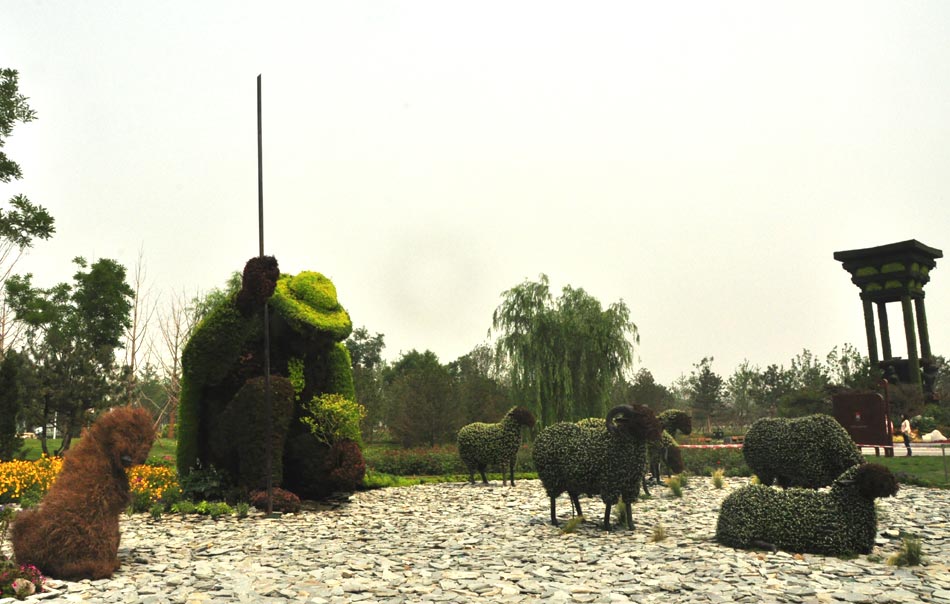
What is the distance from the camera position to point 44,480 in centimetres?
1110

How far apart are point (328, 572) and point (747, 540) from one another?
4633 millimetres

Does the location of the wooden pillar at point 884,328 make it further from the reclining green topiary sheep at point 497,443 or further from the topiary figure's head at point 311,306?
the topiary figure's head at point 311,306

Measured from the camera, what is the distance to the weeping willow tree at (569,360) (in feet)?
73.3

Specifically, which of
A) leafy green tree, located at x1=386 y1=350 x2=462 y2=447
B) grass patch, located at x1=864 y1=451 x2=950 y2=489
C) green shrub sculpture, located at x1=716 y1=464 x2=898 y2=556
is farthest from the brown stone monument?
green shrub sculpture, located at x1=716 y1=464 x2=898 y2=556

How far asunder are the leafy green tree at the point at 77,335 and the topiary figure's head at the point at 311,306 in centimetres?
1361

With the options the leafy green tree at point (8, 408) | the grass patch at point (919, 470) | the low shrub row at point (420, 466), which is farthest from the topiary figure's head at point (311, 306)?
the grass patch at point (919, 470)

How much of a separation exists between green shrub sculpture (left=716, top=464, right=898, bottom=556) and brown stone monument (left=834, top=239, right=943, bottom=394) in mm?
32348

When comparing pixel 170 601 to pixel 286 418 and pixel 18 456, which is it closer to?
pixel 286 418

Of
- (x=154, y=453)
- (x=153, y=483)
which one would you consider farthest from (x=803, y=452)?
(x=154, y=453)

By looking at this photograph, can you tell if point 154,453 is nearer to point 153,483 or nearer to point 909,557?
point 153,483

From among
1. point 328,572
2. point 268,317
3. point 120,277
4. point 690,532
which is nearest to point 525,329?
point 268,317

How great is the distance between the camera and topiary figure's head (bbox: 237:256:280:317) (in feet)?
32.7

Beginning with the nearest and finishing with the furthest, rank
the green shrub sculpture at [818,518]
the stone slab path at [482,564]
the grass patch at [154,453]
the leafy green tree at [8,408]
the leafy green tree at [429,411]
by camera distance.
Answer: the stone slab path at [482,564] < the green shrub sculpture at [818,518] < the leafy green tree at [8,408] < the grass patch at [154,453] < the leafy green tree at [429,411]

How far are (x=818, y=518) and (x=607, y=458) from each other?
8.13ft
